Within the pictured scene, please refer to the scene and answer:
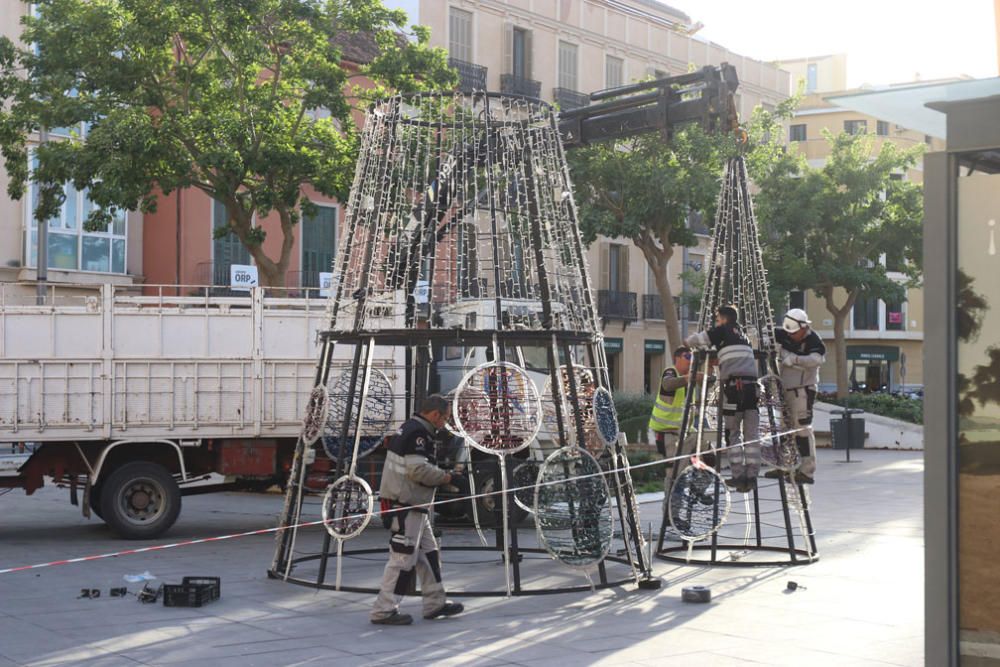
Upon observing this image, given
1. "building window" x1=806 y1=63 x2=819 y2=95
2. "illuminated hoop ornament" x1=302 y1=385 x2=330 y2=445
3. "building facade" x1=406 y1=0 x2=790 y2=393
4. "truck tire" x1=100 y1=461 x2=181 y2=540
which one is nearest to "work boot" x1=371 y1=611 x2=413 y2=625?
"illuminated hoop ornament" x1=302 y1=385 x2=330 y2=445

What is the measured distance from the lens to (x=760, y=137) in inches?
1437

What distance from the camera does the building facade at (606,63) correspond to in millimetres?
40188

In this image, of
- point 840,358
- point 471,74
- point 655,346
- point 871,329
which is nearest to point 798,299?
point 871,329

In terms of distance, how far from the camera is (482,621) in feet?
32.0

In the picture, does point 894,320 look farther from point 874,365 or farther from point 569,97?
point 569,97

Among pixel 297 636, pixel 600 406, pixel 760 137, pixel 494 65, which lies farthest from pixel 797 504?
pixel 494 65

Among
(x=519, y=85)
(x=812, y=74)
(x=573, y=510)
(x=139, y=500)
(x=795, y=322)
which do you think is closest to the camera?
(x=573, y=510)

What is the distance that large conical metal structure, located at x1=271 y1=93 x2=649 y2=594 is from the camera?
10688 millimetres

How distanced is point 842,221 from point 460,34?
12.6 m

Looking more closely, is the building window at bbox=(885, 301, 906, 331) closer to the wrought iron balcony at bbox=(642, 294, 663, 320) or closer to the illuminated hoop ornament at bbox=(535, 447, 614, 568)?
the wrought iron balcony at bbox=(642, 294, 663, 320)

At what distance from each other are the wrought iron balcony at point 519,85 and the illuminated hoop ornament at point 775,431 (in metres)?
28.6

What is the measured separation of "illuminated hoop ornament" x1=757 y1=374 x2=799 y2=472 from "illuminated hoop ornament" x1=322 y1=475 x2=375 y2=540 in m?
3.81

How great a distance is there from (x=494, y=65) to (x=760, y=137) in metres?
Answer: 8.91

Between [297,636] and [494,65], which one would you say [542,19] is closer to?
[494,65]
